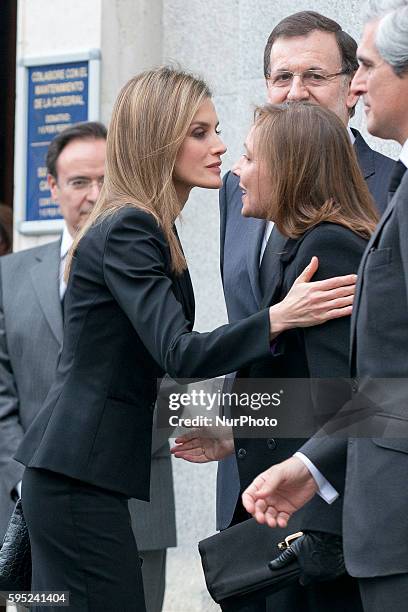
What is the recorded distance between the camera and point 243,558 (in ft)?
11.5

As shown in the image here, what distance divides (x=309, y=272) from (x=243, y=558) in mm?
738

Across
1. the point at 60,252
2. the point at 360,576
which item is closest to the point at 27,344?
the point at 60,252

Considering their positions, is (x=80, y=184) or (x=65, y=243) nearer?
(x=65, y=243)

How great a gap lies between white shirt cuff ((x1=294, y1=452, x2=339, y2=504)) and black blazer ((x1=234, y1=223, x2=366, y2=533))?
48 mm

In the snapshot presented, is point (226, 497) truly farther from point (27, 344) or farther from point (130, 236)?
point (27, 344)

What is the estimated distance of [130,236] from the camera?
367cm

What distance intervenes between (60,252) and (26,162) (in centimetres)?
148

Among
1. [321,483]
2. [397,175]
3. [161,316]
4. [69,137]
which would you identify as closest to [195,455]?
[161,316]

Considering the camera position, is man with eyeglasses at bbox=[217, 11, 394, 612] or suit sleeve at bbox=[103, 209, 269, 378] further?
man with eyeglasses at bbox=[217, 11, 394, 612]

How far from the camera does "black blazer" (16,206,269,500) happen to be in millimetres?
3586

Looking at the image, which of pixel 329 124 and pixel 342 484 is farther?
pixel 329 124

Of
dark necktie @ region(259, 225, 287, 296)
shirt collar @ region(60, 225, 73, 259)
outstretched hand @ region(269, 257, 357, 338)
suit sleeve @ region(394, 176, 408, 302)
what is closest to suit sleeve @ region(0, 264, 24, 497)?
shirt collar @ region(60, 225, 73, 259)

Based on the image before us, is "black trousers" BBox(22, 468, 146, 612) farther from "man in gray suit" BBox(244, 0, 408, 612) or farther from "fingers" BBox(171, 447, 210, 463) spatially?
"man in gray suit" BBox(244, 0, 408, 612)

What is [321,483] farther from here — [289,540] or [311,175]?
[311,175]
